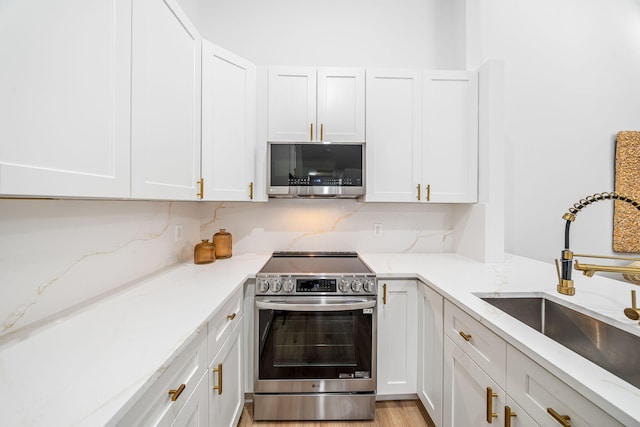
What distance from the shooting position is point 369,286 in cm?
165

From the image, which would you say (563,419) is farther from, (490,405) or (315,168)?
(315,168)

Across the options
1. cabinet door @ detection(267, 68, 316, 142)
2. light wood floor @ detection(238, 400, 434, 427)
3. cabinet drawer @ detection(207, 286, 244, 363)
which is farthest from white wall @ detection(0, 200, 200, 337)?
light wood floor @ detection(238, 400, 434, 427)

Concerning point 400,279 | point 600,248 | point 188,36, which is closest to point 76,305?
point 188,36

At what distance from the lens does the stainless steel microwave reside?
1.87 m

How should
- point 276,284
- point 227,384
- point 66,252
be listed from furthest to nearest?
point 276,284
point 227,384
point 66,252

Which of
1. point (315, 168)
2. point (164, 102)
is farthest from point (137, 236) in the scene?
point (315, 168)

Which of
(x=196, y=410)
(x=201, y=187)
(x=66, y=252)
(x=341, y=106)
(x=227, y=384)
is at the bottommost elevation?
(x=227, y=384)

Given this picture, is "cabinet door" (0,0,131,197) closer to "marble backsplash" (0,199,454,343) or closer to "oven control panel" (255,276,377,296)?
"marble backsplash" (0,199,454,343)

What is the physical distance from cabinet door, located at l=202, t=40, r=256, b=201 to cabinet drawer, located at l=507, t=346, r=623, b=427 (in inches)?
66.8

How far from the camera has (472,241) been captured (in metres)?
2.08

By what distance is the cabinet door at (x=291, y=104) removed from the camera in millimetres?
1954

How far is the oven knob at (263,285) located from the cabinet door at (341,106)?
3.45 ft

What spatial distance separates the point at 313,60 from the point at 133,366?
2390 millimetres

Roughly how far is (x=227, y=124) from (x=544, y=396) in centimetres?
199
